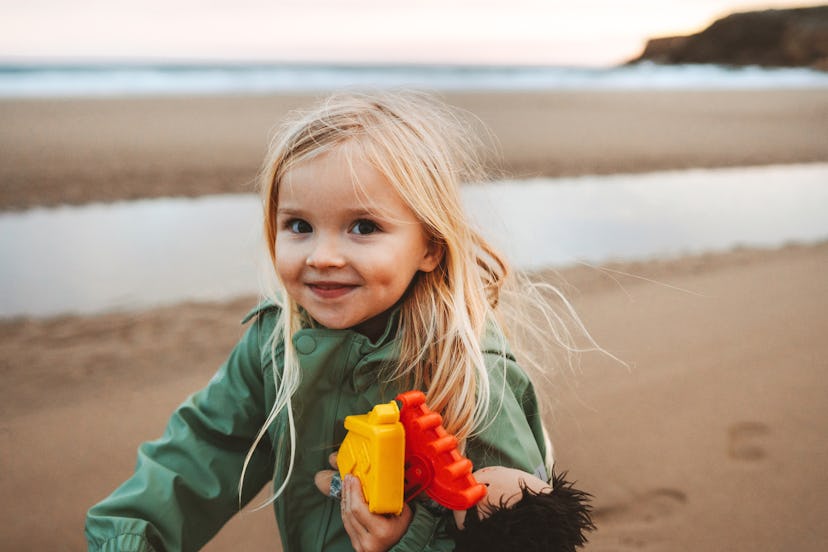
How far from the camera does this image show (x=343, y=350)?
1445mm

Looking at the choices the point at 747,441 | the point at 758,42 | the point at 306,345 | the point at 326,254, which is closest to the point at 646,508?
the point at 747,441

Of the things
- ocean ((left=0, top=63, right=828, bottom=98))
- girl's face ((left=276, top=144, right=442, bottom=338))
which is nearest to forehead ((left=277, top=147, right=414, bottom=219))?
girl's face ((left=276, top=144, right=442, bottom=338))

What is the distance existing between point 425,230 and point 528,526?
59cm

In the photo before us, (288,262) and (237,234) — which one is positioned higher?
(288,262)

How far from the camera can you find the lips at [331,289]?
139cm

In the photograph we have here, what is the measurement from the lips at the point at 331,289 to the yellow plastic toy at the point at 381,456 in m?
0.24

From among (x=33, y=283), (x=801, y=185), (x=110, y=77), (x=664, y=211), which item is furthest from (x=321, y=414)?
(x=110, y=77)

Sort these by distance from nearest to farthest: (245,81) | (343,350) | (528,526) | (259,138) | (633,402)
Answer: (528,526)
(343,350)
(633,402)
(259,138)
(245,81)

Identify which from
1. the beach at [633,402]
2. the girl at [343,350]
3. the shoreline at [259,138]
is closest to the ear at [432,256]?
the girl at [343,350]

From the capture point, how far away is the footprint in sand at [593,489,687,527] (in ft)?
7.23

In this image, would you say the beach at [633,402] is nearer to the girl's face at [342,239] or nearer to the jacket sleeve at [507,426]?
the jacket sleeve at [507,426]

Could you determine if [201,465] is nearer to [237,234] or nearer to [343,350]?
[343,350]

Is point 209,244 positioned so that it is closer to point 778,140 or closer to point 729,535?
point 729,535

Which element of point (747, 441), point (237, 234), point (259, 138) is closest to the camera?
point (747, 441)
